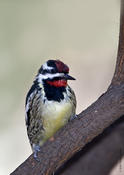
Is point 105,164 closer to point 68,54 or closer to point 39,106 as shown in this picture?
point 39,106

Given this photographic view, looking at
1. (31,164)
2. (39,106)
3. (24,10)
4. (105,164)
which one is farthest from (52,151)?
(24,10)

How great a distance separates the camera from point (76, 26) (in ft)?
14.9

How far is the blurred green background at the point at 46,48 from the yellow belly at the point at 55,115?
1.46m

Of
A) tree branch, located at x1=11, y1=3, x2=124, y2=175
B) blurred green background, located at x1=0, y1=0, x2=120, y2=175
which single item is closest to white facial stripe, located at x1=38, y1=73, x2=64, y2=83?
tree branch, located at x1=11, y1=3, x2=124, y2=175

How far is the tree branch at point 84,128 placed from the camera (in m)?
2.31

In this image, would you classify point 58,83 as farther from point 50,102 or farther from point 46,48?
point 46,48

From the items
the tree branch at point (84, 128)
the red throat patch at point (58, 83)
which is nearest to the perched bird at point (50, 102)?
the red throat patch at point (58, 83)

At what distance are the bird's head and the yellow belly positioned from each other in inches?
4.7

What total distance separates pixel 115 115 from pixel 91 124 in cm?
13

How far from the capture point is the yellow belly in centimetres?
262

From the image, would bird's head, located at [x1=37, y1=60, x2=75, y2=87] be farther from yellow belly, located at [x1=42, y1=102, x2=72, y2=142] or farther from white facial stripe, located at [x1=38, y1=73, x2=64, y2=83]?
yellow belly, located at [x1=42, y1=102, x2=72, y2=142]

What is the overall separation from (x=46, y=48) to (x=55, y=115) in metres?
1.97

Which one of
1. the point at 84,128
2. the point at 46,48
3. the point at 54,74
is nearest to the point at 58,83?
the point at 54,74

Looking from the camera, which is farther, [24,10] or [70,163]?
[24,10]
